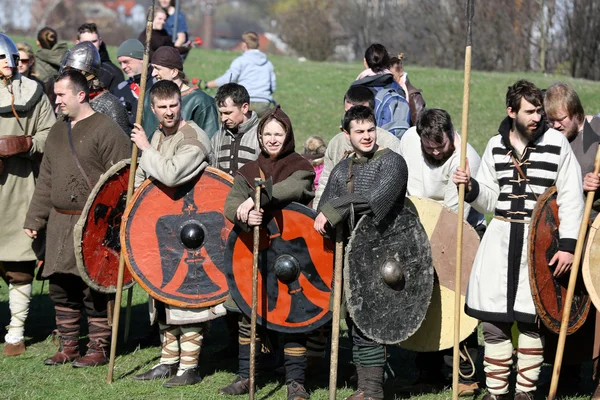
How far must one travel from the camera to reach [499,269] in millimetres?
5449

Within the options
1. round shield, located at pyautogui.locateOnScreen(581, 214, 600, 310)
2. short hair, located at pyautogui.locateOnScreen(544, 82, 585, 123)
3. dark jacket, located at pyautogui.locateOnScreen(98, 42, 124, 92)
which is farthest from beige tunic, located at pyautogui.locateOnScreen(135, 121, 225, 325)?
dark jacket, located at pyautogui.locateOnScreen(98, 42, 124, 92)

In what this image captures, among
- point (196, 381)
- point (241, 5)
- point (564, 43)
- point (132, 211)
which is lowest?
point (196, 381)

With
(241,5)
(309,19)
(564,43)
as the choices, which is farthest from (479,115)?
(241,5)

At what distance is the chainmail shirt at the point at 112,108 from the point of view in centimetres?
729

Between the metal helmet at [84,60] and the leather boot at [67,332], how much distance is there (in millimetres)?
1759

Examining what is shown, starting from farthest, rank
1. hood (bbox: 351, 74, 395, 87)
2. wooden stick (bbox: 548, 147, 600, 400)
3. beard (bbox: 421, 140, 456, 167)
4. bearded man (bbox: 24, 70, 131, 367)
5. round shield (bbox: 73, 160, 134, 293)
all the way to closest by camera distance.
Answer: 1. hood (bbox: 351, 74, 395, 87)
2. bearded man (bbox: 24, 70, 131, 367)
3. round shield (bbox: 73, 160, 134, 293)
4. beard (bbox: 421, 140, 456, 167)
5. wooden stick (bbox: 548, 147, 600, 400)

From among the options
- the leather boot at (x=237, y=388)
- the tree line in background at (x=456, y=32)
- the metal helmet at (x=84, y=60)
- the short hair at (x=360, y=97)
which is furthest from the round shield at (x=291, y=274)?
the tree line in background at (x=456, y=32)

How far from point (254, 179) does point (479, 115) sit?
13122 mm

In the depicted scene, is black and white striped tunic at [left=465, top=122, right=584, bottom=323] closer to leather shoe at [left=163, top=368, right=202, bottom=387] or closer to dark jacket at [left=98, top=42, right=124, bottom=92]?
leather shoe at [left=163, top=368, right=202, bottom=387]

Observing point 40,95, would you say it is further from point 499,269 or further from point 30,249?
point 499,269

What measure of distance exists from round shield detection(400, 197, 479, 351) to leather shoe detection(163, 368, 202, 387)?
148 cm

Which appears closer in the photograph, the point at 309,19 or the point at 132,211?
the point at 132,211

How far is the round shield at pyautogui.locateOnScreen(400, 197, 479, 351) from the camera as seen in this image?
588 centimetres

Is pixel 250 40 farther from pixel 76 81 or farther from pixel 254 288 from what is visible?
pixel 254 288
